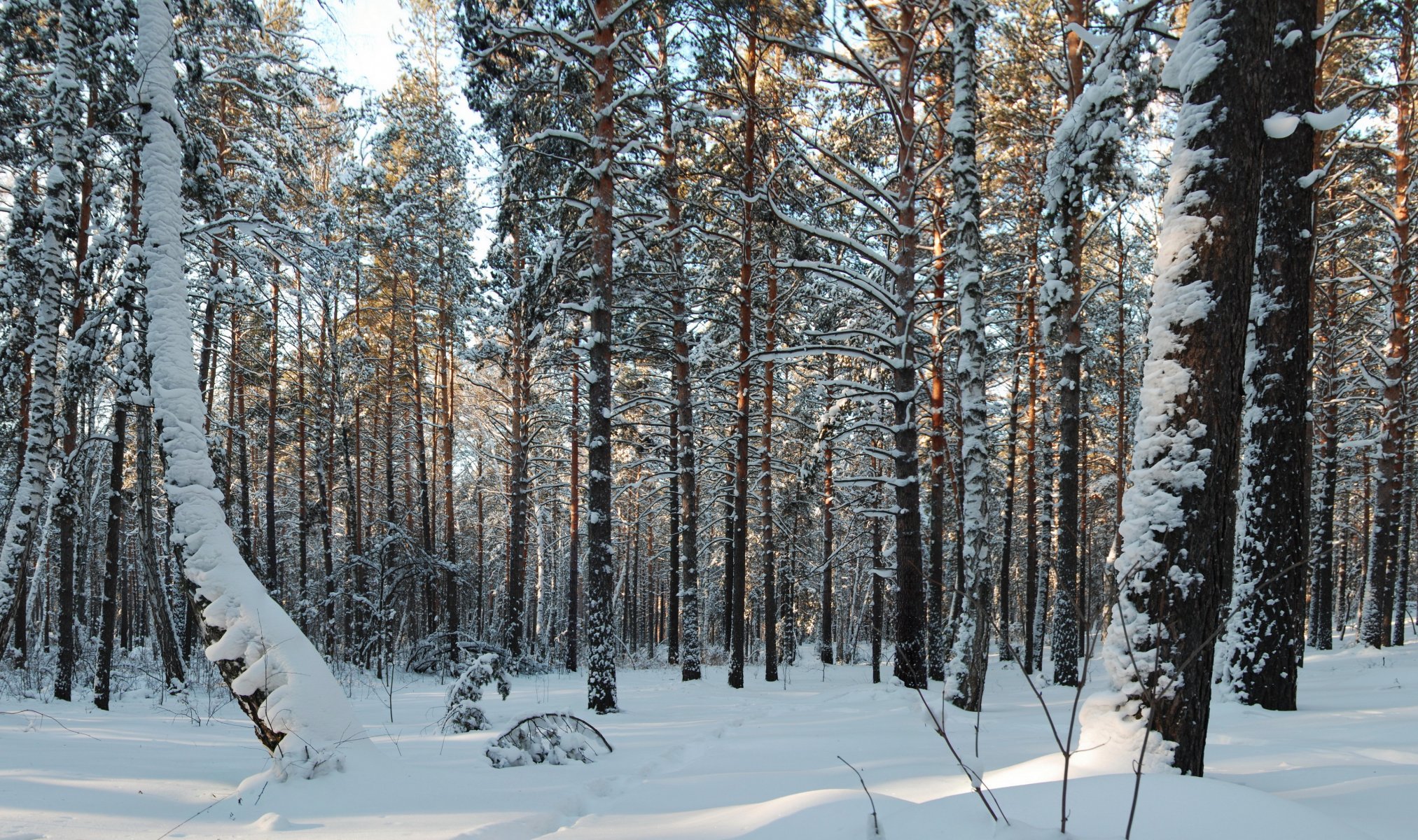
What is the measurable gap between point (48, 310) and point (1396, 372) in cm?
2214

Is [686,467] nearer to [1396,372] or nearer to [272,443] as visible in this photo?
[272,443]

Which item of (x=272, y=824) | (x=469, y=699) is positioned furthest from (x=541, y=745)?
(x=272, y=824)

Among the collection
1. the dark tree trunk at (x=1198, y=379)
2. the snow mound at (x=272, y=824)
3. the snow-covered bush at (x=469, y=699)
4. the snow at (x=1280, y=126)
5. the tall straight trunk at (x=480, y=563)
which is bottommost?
the tall straight trunk at (x=480, y=563)

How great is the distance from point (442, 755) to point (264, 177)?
808cm

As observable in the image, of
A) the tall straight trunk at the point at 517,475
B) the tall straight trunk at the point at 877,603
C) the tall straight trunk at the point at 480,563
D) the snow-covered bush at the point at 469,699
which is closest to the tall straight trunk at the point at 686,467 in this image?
the tall straight trunk at the point at 877,603

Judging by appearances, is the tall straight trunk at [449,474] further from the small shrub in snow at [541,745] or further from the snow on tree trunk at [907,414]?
the small shrub in snow at [541,745]

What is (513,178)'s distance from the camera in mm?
10273

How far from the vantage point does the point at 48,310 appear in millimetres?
8164

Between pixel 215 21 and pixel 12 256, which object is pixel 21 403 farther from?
pixel 215 21

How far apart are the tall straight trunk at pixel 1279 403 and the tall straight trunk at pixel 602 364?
22.0 feet

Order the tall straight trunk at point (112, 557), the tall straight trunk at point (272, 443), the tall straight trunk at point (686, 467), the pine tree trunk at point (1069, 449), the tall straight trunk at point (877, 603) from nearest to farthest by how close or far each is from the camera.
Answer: the tall straight trunk at point (112, 557) < the pine tree trunk at point (1069, 449) < the tall straight trunk at point (686, 467) < the tall straight trunk at point (877, 603) < the tall straight trunk at point (272, 443)

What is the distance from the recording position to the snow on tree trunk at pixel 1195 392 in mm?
3422

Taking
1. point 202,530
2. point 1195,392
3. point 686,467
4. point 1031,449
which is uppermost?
point 1195,392

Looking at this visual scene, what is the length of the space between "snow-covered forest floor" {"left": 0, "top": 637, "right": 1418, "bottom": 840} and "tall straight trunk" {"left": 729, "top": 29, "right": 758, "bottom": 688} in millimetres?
5252
